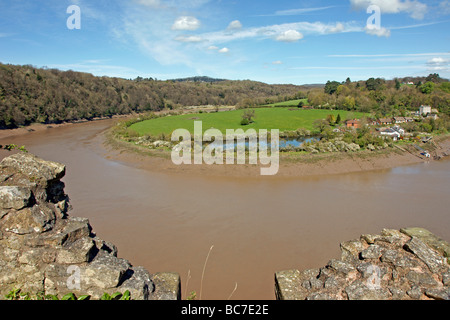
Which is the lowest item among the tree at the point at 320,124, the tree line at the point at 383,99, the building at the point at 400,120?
the tree at the point at 320,124

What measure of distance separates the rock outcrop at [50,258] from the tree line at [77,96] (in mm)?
54893

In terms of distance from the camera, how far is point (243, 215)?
52.5 ft

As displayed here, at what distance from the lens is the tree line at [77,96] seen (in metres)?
55.8

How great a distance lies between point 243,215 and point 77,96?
238 ft

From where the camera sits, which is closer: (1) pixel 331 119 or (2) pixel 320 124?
(2) pixel 320 124

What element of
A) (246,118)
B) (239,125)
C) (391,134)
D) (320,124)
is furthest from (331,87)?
(391,134)

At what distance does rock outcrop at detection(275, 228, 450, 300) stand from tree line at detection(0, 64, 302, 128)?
59.2 m

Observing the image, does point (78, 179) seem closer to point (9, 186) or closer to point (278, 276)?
point (9, 186)

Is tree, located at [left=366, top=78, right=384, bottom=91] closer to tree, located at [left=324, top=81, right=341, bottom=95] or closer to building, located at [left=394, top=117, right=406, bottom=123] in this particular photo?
tree, located at [left=324, top=81, right=341, bottom=95]

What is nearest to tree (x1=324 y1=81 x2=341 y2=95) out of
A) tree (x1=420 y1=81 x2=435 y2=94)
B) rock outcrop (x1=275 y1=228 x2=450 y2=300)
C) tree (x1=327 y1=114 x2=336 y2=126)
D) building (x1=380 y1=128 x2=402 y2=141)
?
tree (x1=420 y1=81 x2=435 y2=94)

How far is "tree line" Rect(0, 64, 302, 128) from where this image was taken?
5578cm

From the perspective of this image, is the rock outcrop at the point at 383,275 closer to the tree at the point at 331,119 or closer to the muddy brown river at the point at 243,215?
the muddy brown river at the point at 243,215

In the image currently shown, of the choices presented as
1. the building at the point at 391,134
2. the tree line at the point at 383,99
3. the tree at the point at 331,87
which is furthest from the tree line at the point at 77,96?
the building at the point at 391,134

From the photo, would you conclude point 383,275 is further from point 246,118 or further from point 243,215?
point 246,118
